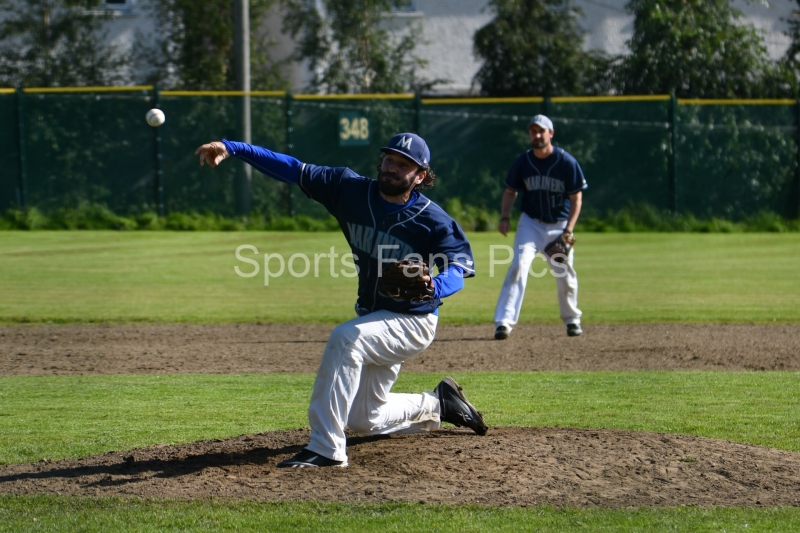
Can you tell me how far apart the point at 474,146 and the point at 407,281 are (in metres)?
16.7

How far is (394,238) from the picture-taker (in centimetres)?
522

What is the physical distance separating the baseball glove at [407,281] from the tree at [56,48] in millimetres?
20832

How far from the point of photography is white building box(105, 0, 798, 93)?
2708cm

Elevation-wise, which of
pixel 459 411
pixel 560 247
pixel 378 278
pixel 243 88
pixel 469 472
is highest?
pixel 243 88

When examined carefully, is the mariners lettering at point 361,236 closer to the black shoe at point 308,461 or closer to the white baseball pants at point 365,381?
the white baseball pants at point 365,381

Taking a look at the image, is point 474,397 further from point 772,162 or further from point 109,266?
point 772,162

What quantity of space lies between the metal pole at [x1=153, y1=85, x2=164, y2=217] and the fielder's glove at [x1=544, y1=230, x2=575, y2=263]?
42.3 feet

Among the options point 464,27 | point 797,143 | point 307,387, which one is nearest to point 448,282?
point 307,387

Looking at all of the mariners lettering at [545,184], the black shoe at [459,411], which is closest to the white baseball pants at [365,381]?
the black shoe at [459,411]

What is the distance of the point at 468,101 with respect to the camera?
69.6 ft

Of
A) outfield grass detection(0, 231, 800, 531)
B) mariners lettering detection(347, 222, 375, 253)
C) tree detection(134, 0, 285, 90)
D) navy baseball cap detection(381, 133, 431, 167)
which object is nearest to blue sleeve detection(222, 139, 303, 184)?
mariners lettering detection(347, 222, 375, 253)

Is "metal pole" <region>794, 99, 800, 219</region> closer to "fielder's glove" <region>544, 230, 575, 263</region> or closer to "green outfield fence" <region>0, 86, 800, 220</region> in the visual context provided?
"green outfield fence" <region>0, 86, 800, 220</region>

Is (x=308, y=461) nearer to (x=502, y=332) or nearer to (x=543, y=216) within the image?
(x=502, y=332)

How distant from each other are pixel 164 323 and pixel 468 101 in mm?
12074
